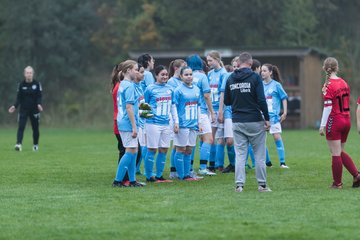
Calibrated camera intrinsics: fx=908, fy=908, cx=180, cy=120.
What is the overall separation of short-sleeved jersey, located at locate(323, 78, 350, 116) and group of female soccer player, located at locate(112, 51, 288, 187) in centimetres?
180

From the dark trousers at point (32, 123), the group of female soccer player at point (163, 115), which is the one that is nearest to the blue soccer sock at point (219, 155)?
the group of female soccer player at point (163, 115)

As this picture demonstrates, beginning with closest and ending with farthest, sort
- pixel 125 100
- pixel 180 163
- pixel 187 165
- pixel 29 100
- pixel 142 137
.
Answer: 1. pixel 125 100
2. pixel 180 163
3. pixel 187 165
4. pixel 142 137
5. pixel 29 100

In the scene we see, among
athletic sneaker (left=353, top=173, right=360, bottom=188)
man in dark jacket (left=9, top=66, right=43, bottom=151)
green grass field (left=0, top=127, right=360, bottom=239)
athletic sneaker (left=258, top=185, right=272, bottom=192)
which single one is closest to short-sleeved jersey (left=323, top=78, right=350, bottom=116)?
athletic sneaker (left=353, top=173, right=360, bottom=188)

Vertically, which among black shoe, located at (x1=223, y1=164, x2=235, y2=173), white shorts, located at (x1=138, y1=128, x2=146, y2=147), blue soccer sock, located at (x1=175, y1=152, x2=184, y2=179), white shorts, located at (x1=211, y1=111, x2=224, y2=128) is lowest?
black shoe, located at (x1=223, y1=164, x2=235, y2=173)

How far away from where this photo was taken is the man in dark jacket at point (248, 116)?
11.8 metres

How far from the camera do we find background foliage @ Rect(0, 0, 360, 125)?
1719 inches

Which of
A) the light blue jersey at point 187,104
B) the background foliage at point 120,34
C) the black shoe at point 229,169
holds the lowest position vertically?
the black shoe at point 229,169

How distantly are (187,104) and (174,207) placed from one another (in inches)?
146

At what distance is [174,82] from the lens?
14102mm

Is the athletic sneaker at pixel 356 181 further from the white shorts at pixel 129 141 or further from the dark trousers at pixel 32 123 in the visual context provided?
the dark trousers at pixel 32 123

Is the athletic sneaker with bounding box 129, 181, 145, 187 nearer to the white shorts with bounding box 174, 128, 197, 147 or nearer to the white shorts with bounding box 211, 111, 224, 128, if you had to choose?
the white shorts with bounding box 174, 128, 197, 147

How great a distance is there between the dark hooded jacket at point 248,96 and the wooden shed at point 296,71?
23519mm

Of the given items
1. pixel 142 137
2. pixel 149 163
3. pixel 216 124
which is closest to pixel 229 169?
pixel 216 124

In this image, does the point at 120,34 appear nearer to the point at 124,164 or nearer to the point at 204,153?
the point at 204,153
